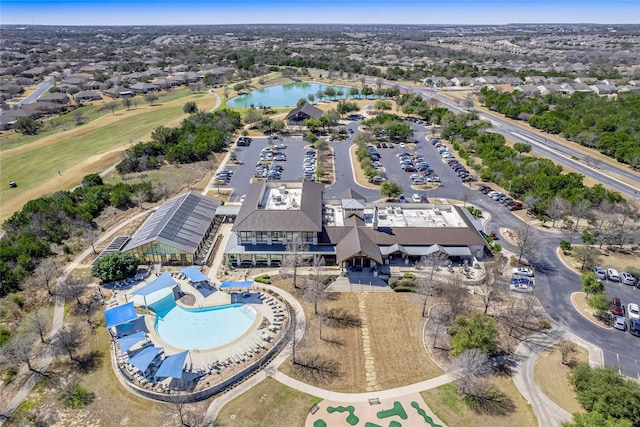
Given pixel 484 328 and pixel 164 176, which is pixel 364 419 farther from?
pixel 164 176

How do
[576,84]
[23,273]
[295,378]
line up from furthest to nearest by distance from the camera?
1. [576,84]
2. [23,273]
3. [295,378]

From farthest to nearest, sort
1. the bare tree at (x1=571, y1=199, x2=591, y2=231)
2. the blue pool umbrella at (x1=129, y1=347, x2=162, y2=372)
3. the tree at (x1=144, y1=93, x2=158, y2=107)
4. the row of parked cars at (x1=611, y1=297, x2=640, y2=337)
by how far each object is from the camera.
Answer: the tree at (x1=144, y1=93, x2=158, y2=107) < the bare tree at (x1=571, y1=199, x2=591, y2=231) < the row of parked cars at (x1=611, y1=297, x2=640, y2=337) < the blue pool umbrella at (x1=129, y1=347, x2=162, y2=372)

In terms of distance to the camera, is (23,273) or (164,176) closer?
(23,273)

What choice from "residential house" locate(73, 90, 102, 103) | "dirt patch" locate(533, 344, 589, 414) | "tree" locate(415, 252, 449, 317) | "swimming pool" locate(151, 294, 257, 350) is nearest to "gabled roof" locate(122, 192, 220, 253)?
"swimming pool" locate(151, 294, 257, 350)

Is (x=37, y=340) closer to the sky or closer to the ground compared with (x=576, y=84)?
closer to the ground

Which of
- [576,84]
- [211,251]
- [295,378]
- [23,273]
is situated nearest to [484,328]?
[295,378]

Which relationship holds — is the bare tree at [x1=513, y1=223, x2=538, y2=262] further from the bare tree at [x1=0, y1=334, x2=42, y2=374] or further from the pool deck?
the bare tree at [x1=0, y1=334, x2=42, y2=374]

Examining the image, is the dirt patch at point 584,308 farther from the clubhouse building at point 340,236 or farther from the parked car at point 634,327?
the clubhouse building at point 340,236
